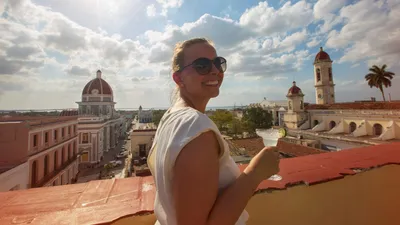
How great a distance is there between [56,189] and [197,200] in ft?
4.07

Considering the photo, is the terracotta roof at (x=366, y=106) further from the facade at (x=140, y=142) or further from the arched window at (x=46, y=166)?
the arched window at (x=46, y=166)

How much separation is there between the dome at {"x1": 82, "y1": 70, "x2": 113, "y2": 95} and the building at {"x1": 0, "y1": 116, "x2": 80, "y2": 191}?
50.5 ft

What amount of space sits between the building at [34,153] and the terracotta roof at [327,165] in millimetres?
11349

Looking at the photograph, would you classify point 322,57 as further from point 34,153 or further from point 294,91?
point 34,153

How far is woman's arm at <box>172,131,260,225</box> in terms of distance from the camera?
57cm

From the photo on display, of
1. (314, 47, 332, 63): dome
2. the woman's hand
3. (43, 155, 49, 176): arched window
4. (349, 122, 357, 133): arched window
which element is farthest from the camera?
(314, 47, 332, 63): dome

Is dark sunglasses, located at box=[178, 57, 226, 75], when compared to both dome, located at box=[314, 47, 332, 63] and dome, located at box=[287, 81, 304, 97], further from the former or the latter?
dome, located at box=[314, 47, 332, 63]

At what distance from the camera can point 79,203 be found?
116 cm

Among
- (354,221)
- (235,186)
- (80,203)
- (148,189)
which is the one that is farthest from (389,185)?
(80,203)

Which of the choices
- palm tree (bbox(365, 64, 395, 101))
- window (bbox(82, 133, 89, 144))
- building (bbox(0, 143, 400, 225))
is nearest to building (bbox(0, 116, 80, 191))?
window (bbox(82, 133, 89, 144))

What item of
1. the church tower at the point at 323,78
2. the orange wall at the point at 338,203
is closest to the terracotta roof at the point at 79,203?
the orange wall at the point at 338,203

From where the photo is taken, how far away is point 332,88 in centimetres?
3212

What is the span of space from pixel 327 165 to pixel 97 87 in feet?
116

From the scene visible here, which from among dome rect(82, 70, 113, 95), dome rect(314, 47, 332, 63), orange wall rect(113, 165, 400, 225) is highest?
dome rect(314, 47, 332, 63)
